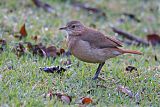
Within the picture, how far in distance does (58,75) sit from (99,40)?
0.75 metres

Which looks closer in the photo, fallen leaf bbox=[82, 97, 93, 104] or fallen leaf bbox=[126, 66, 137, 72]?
fallen leaf bbox=[82, 97, 93, 104]

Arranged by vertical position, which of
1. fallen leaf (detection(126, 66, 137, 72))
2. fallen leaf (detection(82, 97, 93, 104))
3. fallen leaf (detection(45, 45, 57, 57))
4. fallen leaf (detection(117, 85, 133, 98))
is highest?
fallen leaf (detection(45, 45, 57, 57))

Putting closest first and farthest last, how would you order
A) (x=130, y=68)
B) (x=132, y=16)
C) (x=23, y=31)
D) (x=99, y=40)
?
1. (x=99, y=40)
2. (x=130, y=68)
3. (x=23, y=31)
4. (x=132, y=16)

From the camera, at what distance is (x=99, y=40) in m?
7.11

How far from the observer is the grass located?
252 inches

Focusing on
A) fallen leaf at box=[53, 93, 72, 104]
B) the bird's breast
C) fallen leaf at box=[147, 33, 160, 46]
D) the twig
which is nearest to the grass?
fallen leaf at box=[53, 93, 72, 104]

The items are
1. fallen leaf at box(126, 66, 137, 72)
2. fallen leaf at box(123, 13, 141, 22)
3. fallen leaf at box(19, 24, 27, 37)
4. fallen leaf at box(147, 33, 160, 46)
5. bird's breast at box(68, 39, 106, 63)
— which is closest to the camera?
bird's breast at box(68, 39, 106, 63)

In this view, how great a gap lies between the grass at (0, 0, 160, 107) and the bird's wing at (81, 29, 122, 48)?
504 millimetres

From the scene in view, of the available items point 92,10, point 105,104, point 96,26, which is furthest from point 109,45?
point 92,10

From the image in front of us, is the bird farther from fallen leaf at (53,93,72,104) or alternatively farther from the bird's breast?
fallen leaf at (53,93,72,104)

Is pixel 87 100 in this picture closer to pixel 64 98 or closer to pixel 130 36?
pixel 64 98

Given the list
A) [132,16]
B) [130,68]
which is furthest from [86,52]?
[132,16]

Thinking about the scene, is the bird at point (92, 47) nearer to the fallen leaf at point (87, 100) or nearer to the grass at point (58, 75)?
the grass at point (58, 75)

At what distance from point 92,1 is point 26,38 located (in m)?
4.25
